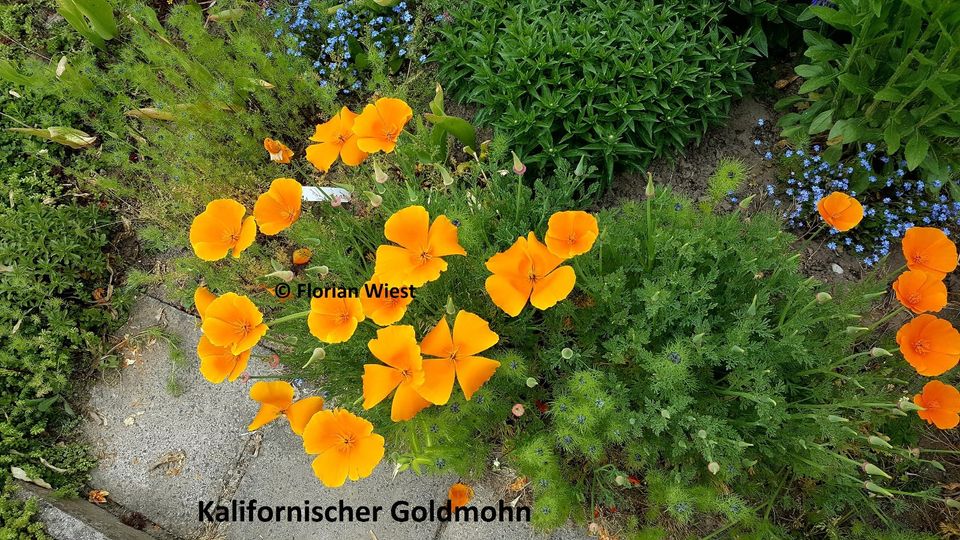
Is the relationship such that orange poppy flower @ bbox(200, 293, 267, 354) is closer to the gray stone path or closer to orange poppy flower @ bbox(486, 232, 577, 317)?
orange poppy flower @ bbox(486, 232, 577, 317)

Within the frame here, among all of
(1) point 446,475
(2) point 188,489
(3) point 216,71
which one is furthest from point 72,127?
(1) point 446,475

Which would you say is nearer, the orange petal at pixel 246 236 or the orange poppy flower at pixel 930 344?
the orange poppy flower at pixel 930 344

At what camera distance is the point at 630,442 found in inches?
84.0

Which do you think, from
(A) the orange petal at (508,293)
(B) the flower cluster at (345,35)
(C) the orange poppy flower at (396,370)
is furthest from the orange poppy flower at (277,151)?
(A) the orange petal at (508,293)

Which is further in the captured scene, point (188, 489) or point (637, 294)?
point (188, 489)

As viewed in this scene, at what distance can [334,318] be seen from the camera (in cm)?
178

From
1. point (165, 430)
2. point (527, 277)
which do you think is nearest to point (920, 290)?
point (527, 277)

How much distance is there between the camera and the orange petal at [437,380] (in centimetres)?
165

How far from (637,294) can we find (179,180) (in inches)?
93.7

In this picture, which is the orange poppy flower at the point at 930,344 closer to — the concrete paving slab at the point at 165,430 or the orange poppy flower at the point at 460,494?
the orange poppy flower at the point at 460,494

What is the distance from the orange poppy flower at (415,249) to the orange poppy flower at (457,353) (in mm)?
158

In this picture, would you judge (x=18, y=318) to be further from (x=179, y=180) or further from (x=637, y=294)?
(x=637, y=294)

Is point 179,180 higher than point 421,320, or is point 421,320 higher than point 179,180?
point 179,180

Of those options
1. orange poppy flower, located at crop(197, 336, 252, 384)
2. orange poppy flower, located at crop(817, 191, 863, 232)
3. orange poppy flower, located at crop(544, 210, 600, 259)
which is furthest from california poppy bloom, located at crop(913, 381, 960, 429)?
orange poppy flower, located at crop(197, 336, 252, 384)
